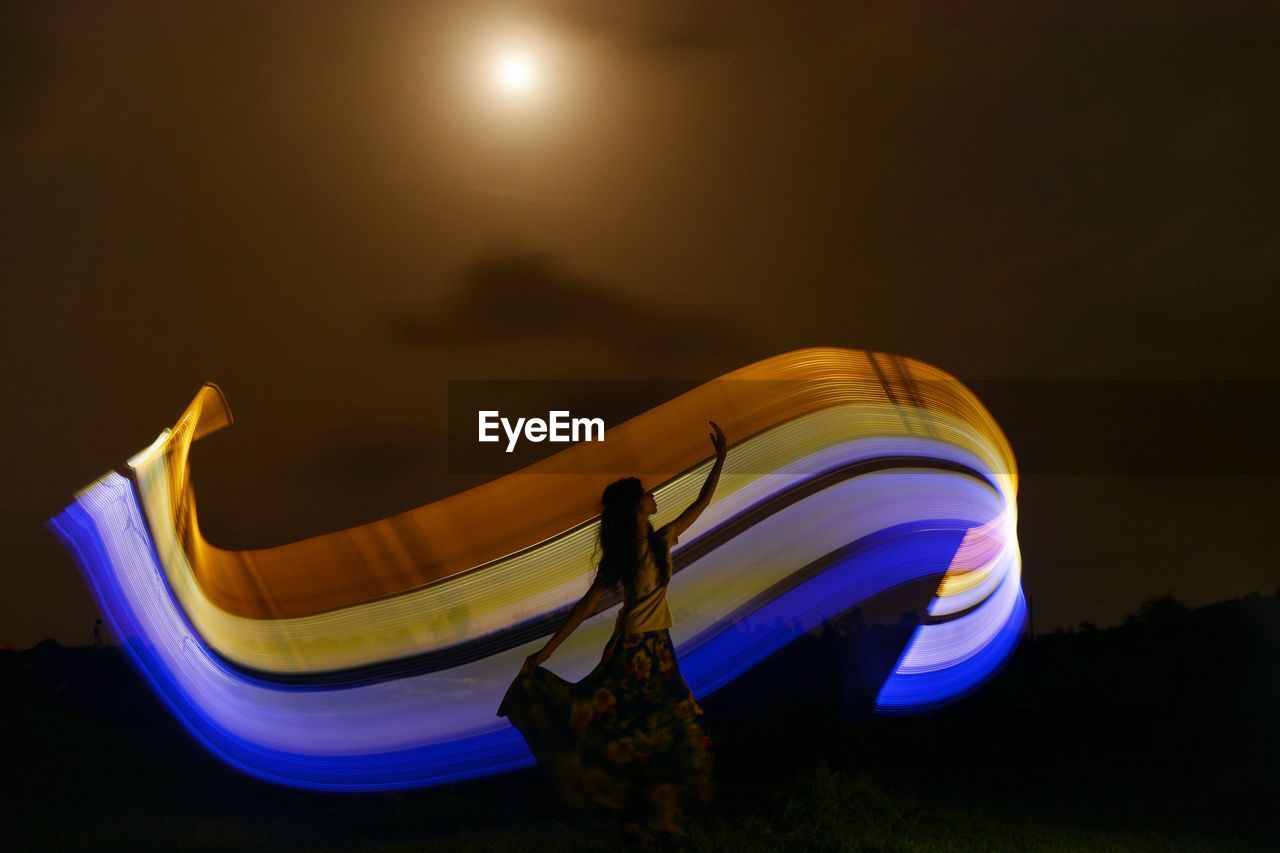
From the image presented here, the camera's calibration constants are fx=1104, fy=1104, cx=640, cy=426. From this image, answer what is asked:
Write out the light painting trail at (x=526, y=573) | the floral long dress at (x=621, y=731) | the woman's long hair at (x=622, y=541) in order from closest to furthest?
the floral long dress at (x=621, y=731) < the woman's long hair at (x=622, y=541) < the light painting trail at (x=526, y=573)

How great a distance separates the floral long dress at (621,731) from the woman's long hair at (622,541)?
0.38 meters

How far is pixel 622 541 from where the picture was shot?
6984 mm

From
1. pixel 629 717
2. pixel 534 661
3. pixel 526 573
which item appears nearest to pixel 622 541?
pixel 526 573

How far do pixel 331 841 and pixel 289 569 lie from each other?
72.7 inches

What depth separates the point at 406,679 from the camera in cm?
752

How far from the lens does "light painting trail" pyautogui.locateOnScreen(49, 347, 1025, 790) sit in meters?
7.47

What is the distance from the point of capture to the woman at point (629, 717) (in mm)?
6668

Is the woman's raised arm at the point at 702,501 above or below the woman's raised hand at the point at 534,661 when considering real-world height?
above

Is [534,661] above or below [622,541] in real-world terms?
below

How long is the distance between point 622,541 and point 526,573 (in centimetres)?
80

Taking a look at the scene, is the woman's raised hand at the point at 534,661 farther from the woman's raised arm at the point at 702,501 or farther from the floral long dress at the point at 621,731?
the woman's raised arm at the point at 702,501

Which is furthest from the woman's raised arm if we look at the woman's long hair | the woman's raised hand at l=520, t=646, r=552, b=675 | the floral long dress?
the woman's raised hand at l=520, t=646, r=552, b=675

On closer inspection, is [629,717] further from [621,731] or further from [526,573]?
[526,573]

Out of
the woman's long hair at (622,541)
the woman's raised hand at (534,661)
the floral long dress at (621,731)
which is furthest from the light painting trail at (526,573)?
the floral long dress at (621,731)
